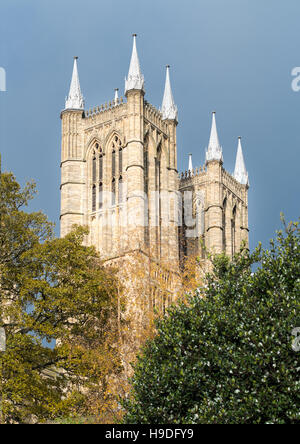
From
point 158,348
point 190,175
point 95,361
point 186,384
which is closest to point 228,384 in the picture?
point 186,384

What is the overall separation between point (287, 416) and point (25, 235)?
12218 millimetres

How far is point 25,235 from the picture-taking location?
23.1m

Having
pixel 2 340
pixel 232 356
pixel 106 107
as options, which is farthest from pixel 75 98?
pixel 232 356

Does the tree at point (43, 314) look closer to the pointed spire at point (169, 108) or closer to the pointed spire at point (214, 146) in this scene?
the pointed spire at point (169, 108)

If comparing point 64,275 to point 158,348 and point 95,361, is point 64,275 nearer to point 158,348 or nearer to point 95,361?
point 95,361

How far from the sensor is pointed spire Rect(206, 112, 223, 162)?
58.6m

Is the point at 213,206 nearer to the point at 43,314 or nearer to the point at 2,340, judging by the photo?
the point at 43,314

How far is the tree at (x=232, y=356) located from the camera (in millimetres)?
13258

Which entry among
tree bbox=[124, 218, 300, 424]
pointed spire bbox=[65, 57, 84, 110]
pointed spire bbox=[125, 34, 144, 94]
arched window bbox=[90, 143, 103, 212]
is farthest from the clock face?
pointed spire bbox=[65, 57, 84, 110]

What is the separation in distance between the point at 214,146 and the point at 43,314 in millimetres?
37857

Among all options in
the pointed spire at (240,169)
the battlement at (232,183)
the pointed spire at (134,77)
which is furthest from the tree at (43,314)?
the pointed spire at (240,169)

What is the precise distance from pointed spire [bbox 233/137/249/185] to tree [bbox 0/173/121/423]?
4139 centimetres

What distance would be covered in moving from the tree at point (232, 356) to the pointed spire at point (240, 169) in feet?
161

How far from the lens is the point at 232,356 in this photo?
45.5 feet
